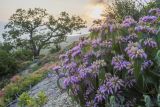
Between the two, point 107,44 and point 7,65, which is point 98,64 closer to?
point 107,44

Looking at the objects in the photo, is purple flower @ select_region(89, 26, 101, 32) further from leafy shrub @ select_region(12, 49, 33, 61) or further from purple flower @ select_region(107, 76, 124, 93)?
leafy shrub @ select_region(12, 49, 33, 61)

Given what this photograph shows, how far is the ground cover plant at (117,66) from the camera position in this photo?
4.78 metres

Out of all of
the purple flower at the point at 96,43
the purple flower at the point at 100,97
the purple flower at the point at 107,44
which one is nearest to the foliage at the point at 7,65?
the purple flower at the point at 96,43

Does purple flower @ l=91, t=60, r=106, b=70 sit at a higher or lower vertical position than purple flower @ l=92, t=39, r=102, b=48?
lower

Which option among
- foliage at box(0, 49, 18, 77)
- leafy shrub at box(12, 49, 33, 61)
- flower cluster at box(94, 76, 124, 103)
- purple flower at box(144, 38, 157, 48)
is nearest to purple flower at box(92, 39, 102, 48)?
flower cluster at box(94, 76, 124, 103)

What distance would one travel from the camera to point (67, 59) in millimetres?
5828

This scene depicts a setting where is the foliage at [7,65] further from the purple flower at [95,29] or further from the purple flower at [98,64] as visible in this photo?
the purple flower at [98,64]

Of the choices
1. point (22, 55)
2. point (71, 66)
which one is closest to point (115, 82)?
point (71, 66)

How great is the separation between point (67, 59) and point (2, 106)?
6607 millimetres

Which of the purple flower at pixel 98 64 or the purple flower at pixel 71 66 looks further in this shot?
the purple flower at pixel 71 66

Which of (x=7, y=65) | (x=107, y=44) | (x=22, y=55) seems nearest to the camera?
(x=107, y=44)

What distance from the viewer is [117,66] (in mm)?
4867

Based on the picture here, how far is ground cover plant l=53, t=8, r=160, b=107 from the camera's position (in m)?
4.78

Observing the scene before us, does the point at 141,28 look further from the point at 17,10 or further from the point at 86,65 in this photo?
the point at 17,10
